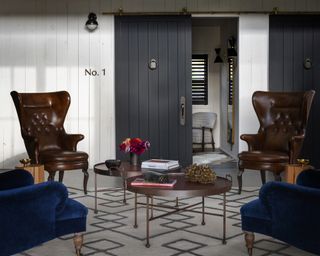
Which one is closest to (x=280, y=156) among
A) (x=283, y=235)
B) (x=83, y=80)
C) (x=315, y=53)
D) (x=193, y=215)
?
(x=193, y=215)

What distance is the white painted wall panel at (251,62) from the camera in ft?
24.1

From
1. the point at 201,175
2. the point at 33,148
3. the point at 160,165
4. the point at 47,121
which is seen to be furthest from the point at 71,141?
the point at 201,175

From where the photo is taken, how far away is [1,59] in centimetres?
722

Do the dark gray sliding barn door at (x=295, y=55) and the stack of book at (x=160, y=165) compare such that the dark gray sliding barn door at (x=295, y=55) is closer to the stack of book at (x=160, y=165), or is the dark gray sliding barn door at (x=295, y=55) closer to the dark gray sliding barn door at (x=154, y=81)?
the dark gray sliding barn door at (x=154, y=81)

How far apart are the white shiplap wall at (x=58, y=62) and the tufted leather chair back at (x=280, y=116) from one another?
8.07ft

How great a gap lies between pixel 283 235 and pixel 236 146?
16.6ft

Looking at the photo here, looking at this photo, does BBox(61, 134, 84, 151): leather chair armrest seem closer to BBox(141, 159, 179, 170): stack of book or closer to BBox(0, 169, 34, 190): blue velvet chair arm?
BBox(141, 159, 179, 170): stack of book

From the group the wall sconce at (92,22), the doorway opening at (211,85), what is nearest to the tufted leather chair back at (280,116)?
the wall sconce at (92,22)

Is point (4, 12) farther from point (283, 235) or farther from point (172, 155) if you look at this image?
point (283, 235)

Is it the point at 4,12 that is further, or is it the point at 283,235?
the point at 4,12

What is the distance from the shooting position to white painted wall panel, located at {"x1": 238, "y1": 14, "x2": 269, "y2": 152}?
7355mm

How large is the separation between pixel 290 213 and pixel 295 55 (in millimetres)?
5069

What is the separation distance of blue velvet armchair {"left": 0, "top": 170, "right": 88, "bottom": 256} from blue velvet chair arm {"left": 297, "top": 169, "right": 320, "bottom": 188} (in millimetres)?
1367

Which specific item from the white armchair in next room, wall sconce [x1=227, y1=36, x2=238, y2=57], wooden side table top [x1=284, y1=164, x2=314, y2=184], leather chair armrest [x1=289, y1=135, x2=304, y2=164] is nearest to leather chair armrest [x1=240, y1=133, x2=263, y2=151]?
leather chair armrest [x1=289, y1=135, x2=304, y2=164]
